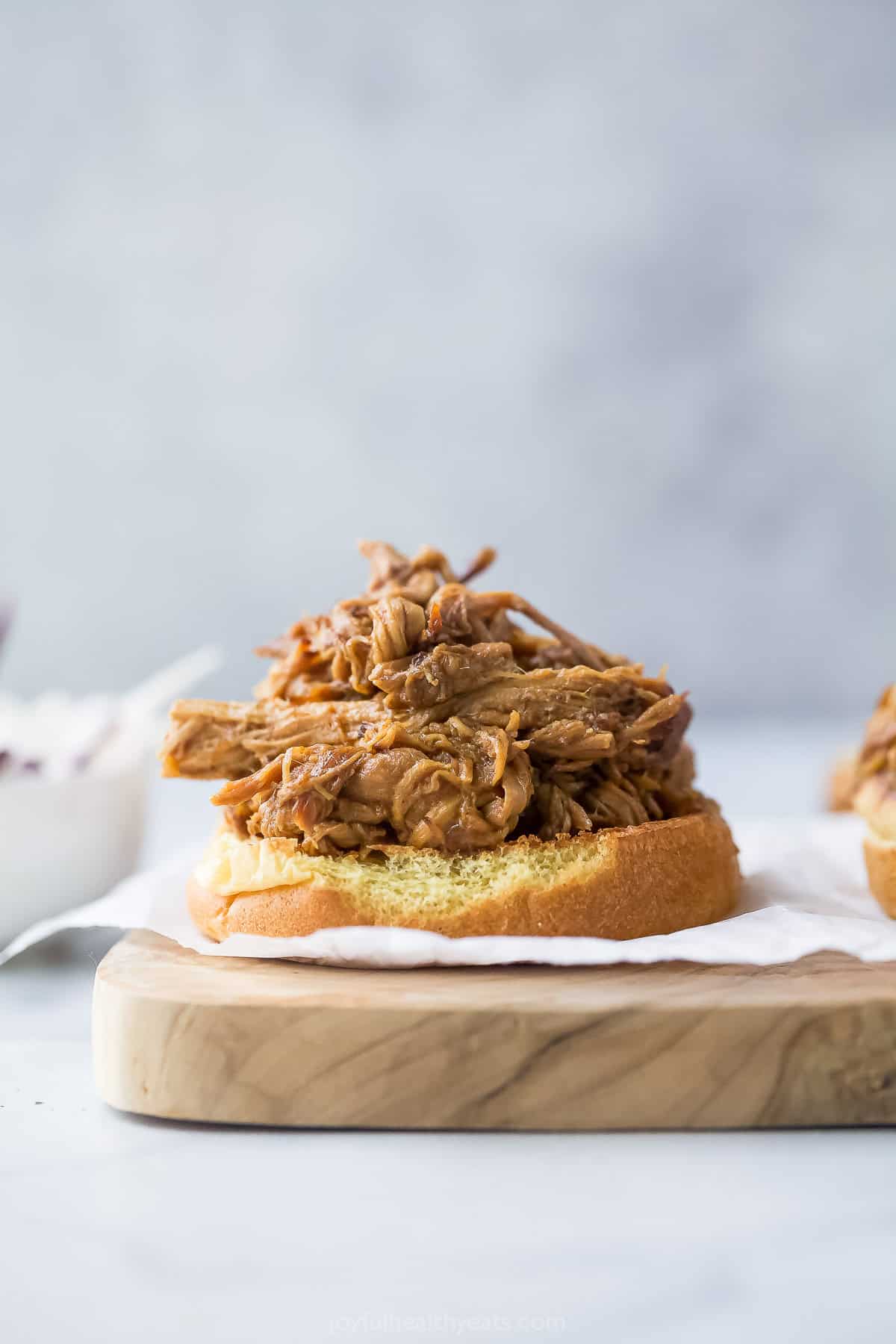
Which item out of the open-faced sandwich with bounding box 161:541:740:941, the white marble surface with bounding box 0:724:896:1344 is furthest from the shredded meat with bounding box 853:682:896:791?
the white marble surface with bounding box 0:724:896:1344

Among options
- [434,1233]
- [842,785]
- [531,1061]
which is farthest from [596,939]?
[842,785]

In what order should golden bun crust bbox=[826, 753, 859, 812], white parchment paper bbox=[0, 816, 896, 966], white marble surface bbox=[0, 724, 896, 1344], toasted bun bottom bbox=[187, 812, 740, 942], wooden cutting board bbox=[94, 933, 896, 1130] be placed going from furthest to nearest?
golden bun crust bbox=[826, 753, 859, 812] → toasted bun bottom bbox=[187, 812, 740, 942] → white parchment paper bbox=[0, 816, 896, 966] → wooden cutting board bbox=[94, 933, 896, 1130] → white marble surface bbox=[0, 724, 896, 1344]

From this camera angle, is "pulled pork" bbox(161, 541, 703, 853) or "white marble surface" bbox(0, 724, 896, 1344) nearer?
"white marble surface" bbox(0, 724, 896, 1344)

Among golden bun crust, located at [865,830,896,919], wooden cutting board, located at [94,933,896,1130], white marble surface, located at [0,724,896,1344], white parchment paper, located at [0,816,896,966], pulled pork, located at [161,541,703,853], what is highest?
pulled pork, located at [161,541,703,853]

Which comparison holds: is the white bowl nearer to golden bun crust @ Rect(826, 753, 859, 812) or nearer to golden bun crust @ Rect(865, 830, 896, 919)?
golden bun crust @ Rect(865, 830, 896, 919)

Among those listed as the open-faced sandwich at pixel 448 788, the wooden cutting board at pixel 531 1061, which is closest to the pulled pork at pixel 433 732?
the open-faced sandwich at pixel 448 788

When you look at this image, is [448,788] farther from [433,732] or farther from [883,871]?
[883,871]

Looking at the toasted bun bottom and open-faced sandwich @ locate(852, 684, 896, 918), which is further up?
open-faced sandwich @ locate(852, 684, 896, 918)

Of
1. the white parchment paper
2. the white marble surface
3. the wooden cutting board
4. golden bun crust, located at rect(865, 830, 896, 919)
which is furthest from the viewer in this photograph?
golden bun crust, located at rect(865, 830, 896, 919)
